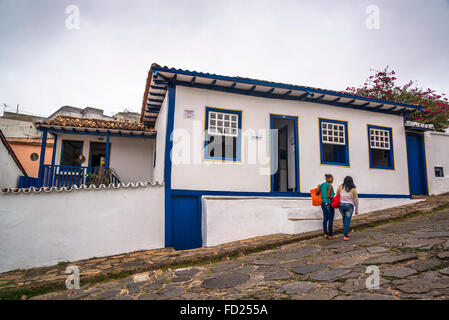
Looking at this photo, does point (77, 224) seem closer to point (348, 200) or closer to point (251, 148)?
point (251, 148)

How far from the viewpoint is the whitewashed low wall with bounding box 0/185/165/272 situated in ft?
21.1

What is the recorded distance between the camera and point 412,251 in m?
5.12

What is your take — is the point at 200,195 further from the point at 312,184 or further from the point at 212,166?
the point at 312,184

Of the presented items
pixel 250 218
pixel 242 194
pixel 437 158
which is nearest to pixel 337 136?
pixel 242 194

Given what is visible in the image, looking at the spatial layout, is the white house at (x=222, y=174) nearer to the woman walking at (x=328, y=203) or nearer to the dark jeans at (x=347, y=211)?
the woman walking at (x=328, y=203)

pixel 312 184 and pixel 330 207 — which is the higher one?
pixel 312 184

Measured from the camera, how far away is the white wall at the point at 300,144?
7.72m

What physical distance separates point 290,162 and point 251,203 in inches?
121

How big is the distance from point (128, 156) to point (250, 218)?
6.72m

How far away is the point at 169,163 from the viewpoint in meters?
7.44

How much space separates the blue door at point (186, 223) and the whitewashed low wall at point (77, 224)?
320mm

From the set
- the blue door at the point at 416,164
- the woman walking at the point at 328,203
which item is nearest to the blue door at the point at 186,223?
the woman walking at the point at 328,203

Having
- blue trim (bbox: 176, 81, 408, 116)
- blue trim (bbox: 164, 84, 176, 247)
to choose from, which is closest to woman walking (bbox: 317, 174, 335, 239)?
blue trim (bbox: 176, 81, 408, 116)

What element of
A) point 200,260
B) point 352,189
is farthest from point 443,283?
point 200,260
